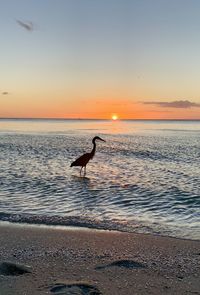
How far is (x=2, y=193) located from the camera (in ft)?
41.0

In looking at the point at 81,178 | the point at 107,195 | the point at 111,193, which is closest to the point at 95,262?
the point at 107,195

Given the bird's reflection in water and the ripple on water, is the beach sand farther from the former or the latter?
the bird's reflection in water

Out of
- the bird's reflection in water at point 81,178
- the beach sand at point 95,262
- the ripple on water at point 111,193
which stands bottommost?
the bird's reflection in water at point 81,178

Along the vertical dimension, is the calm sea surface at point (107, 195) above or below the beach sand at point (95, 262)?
below

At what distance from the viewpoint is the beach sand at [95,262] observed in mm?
5355

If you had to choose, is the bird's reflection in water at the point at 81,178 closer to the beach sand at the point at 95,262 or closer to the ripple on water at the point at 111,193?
the ripple on water at the point at 111,193

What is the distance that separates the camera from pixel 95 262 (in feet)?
20.9

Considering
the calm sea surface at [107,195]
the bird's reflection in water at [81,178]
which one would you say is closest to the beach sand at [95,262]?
the calm sea surface at [107,195]

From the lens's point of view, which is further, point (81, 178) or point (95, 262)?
point (81, 178)

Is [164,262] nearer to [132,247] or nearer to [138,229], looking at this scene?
[132,247]

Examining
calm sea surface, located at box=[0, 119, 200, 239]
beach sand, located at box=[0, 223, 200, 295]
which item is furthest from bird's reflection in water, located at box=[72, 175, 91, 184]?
beach sand, located at box=[0, 223, 200, 295]

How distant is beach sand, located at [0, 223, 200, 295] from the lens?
5355 mm

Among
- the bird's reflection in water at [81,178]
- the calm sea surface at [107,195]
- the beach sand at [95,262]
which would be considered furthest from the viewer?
the bird's reflection in water at [81,178]

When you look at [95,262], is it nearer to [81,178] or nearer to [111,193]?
[111,193]
